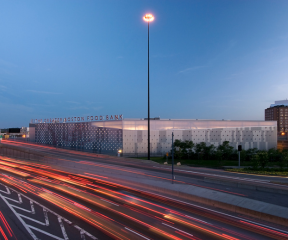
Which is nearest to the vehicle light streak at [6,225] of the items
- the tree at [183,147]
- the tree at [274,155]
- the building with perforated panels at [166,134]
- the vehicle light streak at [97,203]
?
the vehicle light streak at [97,203]

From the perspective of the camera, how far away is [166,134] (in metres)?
46.3

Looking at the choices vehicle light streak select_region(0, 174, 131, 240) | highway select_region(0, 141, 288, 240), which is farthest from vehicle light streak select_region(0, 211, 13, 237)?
vehicle light streak select_region(0, 174, 131, 240)

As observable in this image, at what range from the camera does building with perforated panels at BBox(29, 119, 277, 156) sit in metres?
45.4

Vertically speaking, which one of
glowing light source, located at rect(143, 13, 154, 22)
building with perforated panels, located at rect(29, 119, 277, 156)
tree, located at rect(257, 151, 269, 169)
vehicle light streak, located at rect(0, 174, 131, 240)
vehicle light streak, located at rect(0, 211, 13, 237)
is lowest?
vehicle light streak, located at rect(0, 211, 13, 237)

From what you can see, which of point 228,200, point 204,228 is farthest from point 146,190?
point 204,228

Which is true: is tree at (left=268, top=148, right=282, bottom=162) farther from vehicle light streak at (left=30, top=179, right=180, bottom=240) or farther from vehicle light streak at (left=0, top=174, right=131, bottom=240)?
vehicle light streak at (left=0, top=174, right=131, bottom=240)

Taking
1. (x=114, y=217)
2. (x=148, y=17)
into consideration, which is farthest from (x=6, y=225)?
(x=148, y=17)

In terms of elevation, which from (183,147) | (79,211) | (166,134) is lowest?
(79,211)

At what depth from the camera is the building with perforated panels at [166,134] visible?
4541 centimetres

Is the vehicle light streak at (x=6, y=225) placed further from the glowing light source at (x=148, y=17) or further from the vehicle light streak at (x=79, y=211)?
the glowing light source at (x=148, y=17)

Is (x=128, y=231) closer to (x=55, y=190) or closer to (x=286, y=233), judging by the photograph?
(x=286, y=233)

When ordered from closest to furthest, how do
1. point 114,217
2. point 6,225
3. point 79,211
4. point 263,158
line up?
point 6,225 → point 114,217 → point 79,211 → point 263,158

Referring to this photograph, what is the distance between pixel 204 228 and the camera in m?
10.0

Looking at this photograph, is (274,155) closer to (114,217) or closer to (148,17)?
(148,17)
